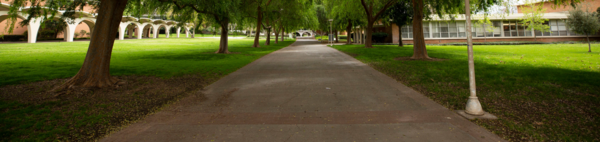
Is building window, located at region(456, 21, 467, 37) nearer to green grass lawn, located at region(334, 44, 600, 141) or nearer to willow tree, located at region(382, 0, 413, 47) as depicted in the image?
willow tree, located at region(382, 0, 413, 47)

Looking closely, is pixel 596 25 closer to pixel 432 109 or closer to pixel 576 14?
pixel 576 14

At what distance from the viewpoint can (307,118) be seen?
15.5 feet

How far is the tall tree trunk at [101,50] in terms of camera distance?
7488mm

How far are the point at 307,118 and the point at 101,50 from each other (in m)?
6.38

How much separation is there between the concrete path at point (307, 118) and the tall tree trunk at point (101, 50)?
2.92 metres

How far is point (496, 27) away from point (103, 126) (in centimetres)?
4260

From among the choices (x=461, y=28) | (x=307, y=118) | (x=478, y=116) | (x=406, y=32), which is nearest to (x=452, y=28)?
(x=461, y=28)

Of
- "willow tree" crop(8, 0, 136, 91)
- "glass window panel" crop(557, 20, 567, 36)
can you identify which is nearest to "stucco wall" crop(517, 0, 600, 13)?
"glass window panel" crop(557, 20, 567, 36)

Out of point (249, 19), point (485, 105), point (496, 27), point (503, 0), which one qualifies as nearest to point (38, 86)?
point (485, 105)

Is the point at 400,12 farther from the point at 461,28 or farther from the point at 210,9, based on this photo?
the point at 210,9

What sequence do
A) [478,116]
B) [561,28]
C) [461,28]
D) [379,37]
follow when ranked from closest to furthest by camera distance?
[478,116]
[561,28]
[461,28]
[379,37]

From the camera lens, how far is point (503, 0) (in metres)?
13.5

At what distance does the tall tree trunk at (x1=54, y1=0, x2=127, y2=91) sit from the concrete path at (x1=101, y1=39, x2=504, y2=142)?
2.92m

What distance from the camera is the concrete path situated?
3.90m
